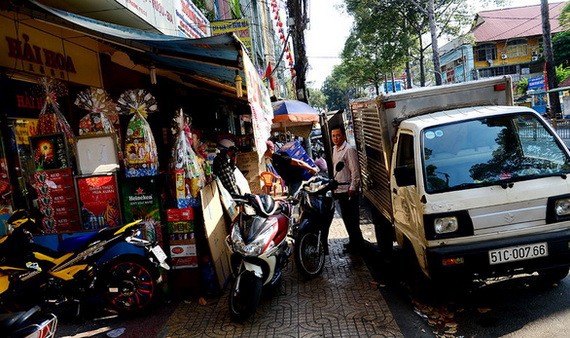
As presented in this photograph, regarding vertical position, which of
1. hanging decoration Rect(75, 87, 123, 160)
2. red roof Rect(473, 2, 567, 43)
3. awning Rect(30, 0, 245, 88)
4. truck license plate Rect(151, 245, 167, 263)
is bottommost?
truck license plate Rect(151, 245, 167, 263)

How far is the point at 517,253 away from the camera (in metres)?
3.62

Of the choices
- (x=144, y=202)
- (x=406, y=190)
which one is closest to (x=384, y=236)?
(x=406, y=190)

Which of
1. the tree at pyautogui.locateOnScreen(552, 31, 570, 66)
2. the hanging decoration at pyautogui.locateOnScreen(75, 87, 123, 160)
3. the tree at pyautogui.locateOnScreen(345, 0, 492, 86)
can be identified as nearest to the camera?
the hanging decoration at pyautogui.locateOnScreen(75, 87, 123, 160)


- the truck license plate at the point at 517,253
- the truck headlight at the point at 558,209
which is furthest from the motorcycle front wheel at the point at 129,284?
the truck headlight at the point at 558,209

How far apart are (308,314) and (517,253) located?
204 centimetres

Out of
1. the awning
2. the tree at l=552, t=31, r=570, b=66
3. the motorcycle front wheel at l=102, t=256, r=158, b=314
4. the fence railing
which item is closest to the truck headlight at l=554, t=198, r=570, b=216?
the awning

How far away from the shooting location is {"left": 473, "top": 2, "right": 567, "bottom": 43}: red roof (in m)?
44.5

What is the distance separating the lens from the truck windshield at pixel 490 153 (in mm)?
3879

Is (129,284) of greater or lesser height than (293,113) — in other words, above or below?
below

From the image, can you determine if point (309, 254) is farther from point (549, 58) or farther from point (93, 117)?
point (549, 58)

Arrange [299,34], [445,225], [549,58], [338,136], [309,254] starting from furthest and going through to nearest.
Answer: [549,58] < [299,34] < [338,136] < [309,254] < [445,225]

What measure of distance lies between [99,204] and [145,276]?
1078mm

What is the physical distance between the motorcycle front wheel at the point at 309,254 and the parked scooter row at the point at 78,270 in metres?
1.63

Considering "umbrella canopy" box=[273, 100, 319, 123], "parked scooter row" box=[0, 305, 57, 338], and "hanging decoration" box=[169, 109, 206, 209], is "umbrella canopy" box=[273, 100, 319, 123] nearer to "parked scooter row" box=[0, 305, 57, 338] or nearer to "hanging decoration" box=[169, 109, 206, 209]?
"hanging decoration" box=[169, 109, 206, 209]
